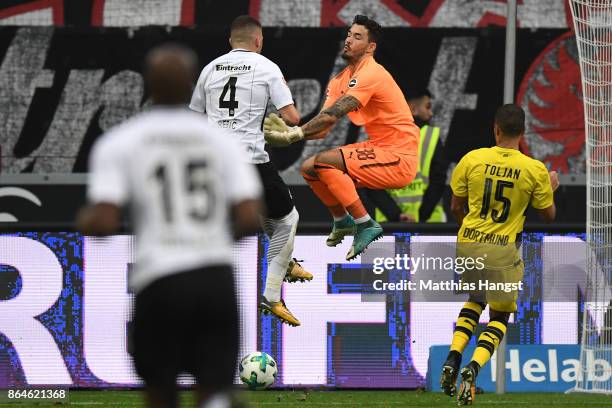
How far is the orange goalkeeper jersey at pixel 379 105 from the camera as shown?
958 cm

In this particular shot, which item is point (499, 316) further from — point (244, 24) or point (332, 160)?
point (244, 24)

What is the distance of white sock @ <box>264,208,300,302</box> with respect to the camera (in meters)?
9.77

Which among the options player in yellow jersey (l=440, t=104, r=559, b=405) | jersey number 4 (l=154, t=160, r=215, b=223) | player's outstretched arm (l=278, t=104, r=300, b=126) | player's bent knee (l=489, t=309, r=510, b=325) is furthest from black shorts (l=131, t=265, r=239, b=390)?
player's bent knee (l=489, t=309, r=510, b=325)

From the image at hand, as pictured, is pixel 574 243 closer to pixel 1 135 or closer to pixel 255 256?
pixel 255 256

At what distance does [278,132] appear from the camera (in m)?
8.91

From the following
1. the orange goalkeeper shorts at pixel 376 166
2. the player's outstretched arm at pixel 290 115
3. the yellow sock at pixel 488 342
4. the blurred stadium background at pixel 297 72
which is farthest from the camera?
the blurred stadium background at pixel 297 72

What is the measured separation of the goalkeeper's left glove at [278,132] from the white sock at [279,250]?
36.7 inches

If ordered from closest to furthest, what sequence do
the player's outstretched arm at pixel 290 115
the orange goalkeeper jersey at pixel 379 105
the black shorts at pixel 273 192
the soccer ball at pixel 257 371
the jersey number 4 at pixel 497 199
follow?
the player's outstretched arm at pixel 290 115
the black shorts at pixel 273 192
the orange goalkeeper jersey at pixel 379 105
the jersey number 4 at pixel 497 199
the soccer ball at pixel 257 371

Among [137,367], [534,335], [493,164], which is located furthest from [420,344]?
[137,367]

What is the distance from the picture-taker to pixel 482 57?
1348cm

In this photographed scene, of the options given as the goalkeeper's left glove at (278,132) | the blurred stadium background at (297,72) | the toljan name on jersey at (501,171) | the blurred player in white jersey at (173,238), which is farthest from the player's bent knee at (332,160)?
the blurred player in white jersey at (173,238)

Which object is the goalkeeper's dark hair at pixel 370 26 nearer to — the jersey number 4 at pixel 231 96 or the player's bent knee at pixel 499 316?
the jersey number 4 at pixel 231 96

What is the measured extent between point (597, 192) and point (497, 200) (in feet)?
6.85

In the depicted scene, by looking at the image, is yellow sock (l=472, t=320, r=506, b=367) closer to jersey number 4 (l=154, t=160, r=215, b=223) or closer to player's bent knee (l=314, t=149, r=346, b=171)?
player's bent knee (l=314, t=149, r=346, b=171)
